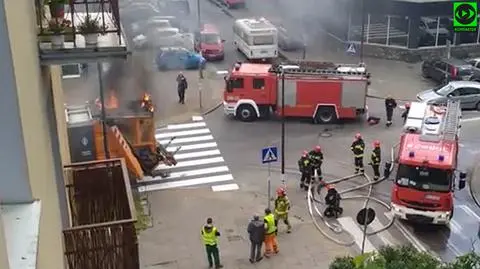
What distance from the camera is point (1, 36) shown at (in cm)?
437

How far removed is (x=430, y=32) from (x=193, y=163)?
1519 cm

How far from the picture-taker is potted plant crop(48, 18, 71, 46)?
6.55m

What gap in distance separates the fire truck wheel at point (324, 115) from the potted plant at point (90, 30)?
1653cm

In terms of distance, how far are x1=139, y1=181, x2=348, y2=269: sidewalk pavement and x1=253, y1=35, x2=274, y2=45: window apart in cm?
1247

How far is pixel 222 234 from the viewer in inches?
631

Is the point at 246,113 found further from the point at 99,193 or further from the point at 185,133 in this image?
the point at 99,193

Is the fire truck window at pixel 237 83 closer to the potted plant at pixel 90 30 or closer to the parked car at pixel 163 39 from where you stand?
the parked car at pixel 163 39

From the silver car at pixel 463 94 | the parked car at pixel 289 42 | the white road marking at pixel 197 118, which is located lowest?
the white road marking at pixel 197 118

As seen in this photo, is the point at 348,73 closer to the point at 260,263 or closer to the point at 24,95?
the point at 260,263

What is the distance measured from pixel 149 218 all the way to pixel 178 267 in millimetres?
2449

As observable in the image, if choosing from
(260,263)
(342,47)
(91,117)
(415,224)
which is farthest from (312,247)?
(342,47)

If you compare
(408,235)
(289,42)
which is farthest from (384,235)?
(289,42)

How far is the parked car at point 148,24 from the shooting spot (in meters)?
32.9

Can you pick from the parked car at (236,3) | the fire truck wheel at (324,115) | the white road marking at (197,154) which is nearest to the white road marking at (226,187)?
the white road marking at (197,154)
